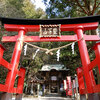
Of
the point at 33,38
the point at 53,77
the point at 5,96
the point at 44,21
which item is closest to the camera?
the point at 5,96

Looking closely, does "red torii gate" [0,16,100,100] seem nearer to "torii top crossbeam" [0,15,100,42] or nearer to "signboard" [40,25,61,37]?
"torii top crossbeam" [0,15,100,42]

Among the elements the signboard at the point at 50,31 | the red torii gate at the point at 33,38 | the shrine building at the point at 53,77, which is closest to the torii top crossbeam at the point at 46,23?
the red torii gate at the point at 33,38

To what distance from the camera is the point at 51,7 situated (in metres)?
8.60

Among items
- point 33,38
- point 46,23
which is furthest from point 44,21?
point 33,38

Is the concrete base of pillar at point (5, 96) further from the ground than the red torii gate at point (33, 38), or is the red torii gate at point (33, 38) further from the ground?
the red torii gate at point (33, 38)

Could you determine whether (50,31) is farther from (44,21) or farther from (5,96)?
(5,96)

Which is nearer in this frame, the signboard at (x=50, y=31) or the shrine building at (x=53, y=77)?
the signboard at (x=50, y=31)

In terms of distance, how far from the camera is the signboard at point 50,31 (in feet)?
17.0

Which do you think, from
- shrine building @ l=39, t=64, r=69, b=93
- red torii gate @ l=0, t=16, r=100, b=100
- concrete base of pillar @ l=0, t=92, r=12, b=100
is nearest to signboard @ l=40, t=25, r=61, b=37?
red torii gate @ l=0, t=16, r=100, b=100

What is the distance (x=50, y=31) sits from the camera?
5246 mm

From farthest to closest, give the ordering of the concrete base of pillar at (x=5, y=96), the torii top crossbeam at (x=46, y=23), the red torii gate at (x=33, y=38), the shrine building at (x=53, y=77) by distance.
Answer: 1. the shrine building at (x=53, y=77)
2. the torii top crossbeam at (x=46, y=23)
3. the red torii gate at (x=33, y=38)
4. the concrete base of pillar at (x=5, y=96)

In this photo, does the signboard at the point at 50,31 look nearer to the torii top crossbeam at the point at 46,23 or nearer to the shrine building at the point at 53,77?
the torii top crossbeam at the point at 46,23

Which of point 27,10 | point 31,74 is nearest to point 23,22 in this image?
point 27,10

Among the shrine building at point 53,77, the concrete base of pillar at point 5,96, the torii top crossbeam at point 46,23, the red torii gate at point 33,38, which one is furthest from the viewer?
the shrine building at point 53,77
